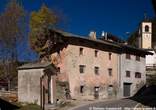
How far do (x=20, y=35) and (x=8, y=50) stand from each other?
2.92 meters

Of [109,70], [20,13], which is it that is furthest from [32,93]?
[20,13]

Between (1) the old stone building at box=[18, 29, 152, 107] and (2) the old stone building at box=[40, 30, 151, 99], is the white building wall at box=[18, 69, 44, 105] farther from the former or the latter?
(2) the old stone building at box=[40, 30, 151, 99]

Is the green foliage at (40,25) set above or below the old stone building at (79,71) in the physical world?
above

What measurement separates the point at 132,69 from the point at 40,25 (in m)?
15.2

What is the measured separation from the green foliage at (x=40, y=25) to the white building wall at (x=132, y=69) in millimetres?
11820

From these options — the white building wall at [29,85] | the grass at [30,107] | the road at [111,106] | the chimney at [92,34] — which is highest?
the chimney at [92,34]

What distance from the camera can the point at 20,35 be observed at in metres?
56.9

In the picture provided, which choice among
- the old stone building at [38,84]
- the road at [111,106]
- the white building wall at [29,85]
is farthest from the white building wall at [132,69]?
the white building wall at [29,85]

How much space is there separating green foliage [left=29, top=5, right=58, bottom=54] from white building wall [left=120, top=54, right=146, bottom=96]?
1182cm

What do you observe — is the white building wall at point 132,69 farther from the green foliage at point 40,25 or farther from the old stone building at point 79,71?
the green foliage at point 40,25

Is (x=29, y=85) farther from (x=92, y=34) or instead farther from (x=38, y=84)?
(x=92, y=34)

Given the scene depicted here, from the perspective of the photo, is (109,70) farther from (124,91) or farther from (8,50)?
(8,50)

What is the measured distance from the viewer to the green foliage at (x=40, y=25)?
5290 centimetres

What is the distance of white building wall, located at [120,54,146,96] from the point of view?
54281 millimetres
